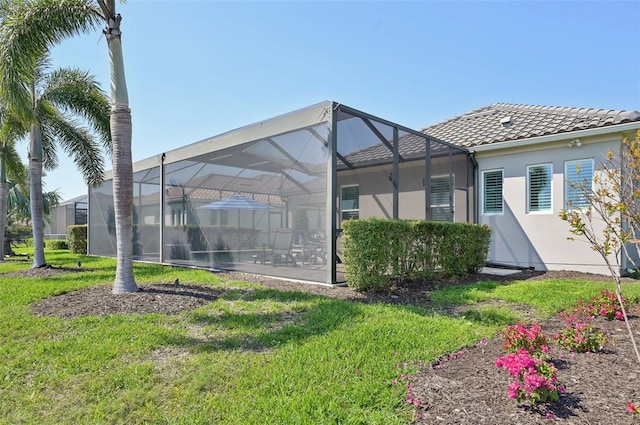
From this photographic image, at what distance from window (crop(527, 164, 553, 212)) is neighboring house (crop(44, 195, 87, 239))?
1201 inches

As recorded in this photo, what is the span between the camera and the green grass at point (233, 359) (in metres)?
2.54

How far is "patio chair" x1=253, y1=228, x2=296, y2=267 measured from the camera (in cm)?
762

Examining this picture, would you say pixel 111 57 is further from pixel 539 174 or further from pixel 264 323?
pixel 539 174

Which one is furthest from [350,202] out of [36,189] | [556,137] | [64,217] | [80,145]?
[64,217]

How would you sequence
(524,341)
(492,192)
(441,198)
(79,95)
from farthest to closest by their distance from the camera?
(79,95) < (492,192) < (441,198) < (524,341)

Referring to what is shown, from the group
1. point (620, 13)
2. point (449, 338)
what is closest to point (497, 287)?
point (449, 338)

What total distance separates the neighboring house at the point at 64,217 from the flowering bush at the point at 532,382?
3231 centimetres

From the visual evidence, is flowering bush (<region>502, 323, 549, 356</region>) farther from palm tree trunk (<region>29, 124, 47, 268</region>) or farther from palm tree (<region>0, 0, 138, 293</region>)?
palm tree trunk (<region>29, 124, 47, 268</region>)

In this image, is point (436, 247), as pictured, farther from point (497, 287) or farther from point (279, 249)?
point (279, 249)

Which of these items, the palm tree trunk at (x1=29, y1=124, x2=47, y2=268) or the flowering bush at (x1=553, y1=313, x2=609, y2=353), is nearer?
the flowering bush at (x1=553, y1=313, x2=609, y2=353)

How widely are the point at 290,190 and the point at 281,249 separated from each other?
4.47 feet

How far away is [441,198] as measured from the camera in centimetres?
963

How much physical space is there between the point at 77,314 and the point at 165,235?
682cm

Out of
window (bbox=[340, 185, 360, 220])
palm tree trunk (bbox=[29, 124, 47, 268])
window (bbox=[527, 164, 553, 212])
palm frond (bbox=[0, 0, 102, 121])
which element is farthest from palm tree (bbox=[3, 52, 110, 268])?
window (bbox=[527, 164, 553, 212])
